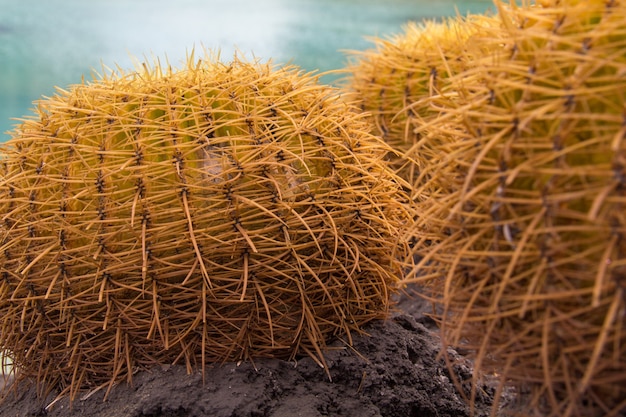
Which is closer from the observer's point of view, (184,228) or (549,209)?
(549,209)

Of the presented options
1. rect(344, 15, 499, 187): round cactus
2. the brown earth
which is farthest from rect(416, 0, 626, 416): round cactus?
rect(344, 15, 499, 187): round cactus

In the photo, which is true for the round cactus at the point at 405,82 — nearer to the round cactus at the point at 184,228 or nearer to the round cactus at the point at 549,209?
the round cactus at the point at 184,228

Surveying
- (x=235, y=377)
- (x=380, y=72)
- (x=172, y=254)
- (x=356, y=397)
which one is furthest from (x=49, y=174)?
(x=380, y=72)

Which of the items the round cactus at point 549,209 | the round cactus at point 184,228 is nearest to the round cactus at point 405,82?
the round cactus at point 184,228

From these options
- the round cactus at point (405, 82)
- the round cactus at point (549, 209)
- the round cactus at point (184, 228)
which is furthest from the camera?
the round cactus at point (405, 82)

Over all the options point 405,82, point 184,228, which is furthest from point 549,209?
point 405,82

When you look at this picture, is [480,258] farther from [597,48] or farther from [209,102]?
[209,102]

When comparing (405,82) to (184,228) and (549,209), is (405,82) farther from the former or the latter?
(549,209)
